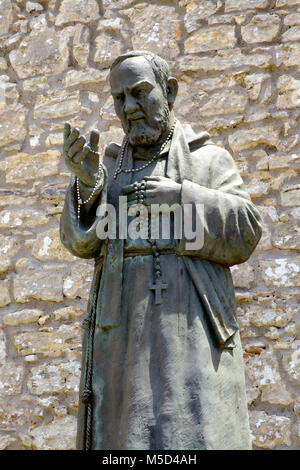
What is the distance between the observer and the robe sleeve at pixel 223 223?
2.85 metres

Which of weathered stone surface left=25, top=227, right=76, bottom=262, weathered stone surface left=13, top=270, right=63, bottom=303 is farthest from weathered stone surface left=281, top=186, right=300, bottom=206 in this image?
weathered stone surface left=13, top=270, right=63, bottom=303

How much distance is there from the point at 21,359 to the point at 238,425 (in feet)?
7.79

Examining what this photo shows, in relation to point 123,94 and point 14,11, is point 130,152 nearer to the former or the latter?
point 123,94

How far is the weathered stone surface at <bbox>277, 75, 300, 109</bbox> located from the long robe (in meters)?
2.16

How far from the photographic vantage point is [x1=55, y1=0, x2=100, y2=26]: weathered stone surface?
5609 millimetres

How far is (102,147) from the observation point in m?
5.23

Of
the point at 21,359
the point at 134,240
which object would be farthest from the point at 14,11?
the point at 134,240

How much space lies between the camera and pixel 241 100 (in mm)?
5121

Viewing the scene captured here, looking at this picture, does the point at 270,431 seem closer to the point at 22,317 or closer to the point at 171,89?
the point at 22,317

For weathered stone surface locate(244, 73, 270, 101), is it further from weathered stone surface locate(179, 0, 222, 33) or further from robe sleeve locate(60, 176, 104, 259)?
robe sleeve locate(60, 176, 104, 259)

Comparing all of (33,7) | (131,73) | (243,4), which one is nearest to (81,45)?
(33,7)

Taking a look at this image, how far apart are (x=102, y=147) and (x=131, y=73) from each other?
2212mm

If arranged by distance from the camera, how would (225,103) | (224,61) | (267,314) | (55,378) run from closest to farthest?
(267,314), (55,378), (225,103), (224,61)

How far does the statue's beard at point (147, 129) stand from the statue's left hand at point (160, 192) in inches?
7.0
